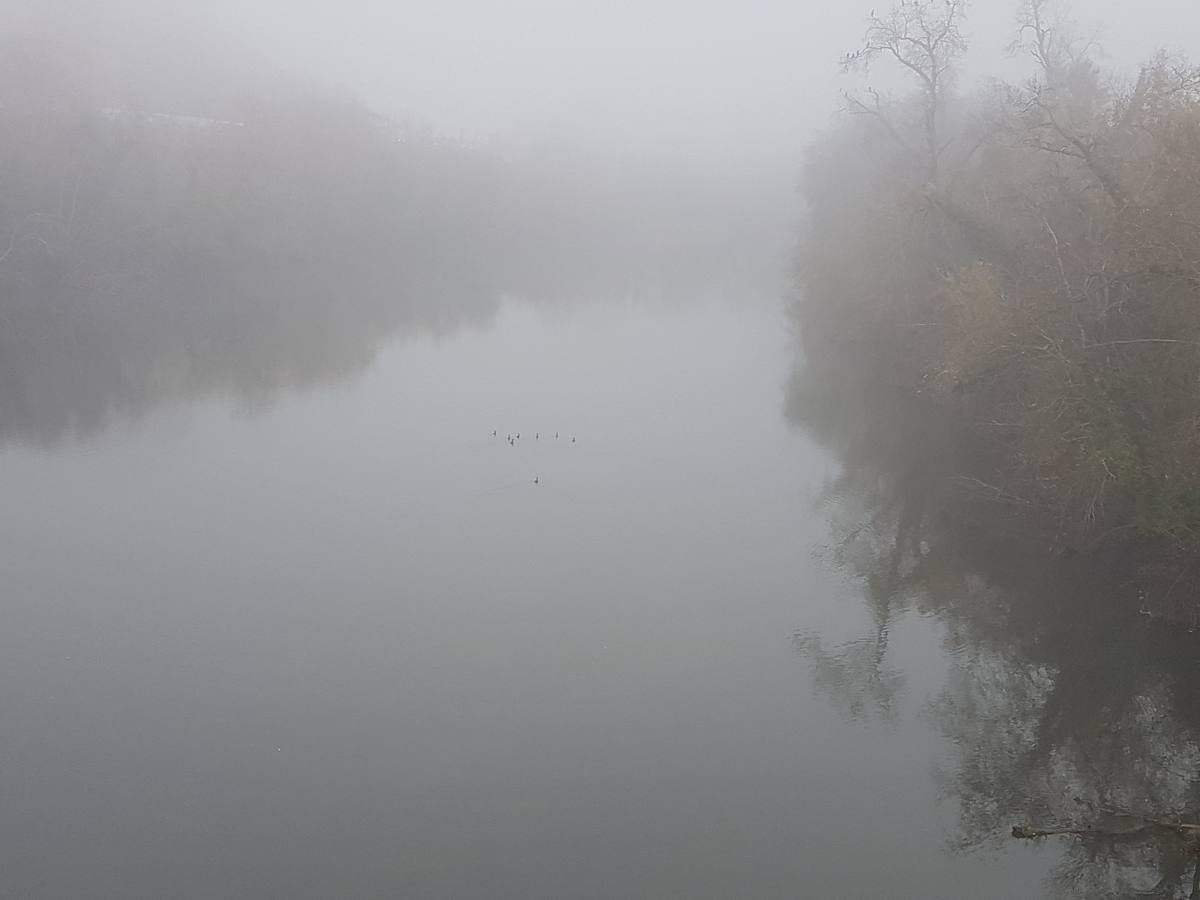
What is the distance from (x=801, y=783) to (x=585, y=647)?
3.99 meters

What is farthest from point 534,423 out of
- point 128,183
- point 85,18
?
point 85,18

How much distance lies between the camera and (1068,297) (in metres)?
16.6

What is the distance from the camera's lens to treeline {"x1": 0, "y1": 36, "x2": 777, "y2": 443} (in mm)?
32219

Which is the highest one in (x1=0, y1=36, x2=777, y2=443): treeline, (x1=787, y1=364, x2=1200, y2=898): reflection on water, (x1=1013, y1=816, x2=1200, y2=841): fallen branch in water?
(x1=0, y1=36, x2=777, y2=443): treeline

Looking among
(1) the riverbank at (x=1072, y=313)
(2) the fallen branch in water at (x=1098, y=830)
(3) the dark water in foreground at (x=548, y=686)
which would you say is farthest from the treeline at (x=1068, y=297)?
(2) the fallen branch in water at (x=1098, y=830)

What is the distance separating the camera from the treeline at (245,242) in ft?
106

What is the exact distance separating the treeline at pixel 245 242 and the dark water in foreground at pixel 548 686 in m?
8.62

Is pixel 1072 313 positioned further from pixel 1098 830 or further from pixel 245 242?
pixel 245 242

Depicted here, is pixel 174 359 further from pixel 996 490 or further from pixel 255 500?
pixel 996 490

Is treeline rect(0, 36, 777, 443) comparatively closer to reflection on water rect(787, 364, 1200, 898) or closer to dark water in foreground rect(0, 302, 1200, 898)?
dark water in foreground rect(0, 302, 1200, 898)

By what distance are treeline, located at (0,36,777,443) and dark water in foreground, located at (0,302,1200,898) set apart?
8.62 meters

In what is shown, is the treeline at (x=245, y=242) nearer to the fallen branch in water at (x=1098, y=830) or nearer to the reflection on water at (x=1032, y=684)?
the reflection on water at (x=1032, y=684)

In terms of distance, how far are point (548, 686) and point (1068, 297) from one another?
10.7 m

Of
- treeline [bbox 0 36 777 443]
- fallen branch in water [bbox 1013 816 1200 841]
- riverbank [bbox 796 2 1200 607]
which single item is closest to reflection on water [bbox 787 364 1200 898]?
fallen branch in water [bbox 1013 816 1200 841]
